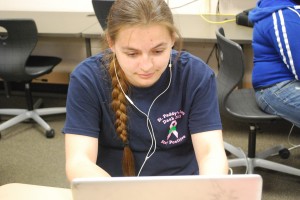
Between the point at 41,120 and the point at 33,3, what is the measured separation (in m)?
1.18

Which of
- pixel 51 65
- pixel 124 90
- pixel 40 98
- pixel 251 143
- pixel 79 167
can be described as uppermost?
pixel 124 90

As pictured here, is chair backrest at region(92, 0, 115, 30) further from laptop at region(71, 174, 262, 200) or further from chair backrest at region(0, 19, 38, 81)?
laptop at region(71, 174, 262, 200)

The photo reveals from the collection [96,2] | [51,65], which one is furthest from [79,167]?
[51,65]

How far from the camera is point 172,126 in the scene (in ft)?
3.82

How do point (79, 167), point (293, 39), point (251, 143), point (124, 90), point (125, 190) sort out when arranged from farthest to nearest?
1. point (251, 143)
2. point (293, 39)
3. point (124, 90)
4. point (79, 167)
5. point (125, 190)

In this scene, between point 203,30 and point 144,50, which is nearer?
point 144,50

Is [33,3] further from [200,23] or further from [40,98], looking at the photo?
[200,23]

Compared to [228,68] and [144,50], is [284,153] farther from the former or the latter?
[144,50]

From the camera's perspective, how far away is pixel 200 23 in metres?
2.82

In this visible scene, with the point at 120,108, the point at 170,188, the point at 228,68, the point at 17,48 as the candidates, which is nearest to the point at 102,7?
the point at 17,48

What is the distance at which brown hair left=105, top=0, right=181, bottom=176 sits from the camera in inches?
40.2

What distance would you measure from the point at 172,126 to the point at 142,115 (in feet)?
0.32

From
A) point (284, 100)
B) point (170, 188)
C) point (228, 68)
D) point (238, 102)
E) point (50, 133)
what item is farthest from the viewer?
point (50, 133)

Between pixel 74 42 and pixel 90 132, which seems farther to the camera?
pixel 74 42
